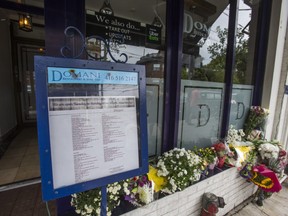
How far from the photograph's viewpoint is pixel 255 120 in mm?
2838

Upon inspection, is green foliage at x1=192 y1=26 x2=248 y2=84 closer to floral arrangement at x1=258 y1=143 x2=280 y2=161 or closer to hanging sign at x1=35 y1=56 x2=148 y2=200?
floral arrangement at x1=258 y1=143 x2=280 y2=161

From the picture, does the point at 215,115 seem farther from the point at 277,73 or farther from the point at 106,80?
the point at 106,80

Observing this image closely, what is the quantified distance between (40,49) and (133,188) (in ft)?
18.0

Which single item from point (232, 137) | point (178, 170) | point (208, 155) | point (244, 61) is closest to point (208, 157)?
point (208, 155)

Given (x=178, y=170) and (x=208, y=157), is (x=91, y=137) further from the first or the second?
(x=208, y=157)

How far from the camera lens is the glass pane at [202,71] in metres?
2.10

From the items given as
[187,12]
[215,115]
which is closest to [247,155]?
[215,115]

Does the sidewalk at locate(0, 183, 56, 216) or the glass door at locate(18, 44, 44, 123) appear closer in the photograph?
the sidewalk at locate(0, 183, 56, 216)

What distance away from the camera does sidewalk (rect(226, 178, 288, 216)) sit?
2381mm

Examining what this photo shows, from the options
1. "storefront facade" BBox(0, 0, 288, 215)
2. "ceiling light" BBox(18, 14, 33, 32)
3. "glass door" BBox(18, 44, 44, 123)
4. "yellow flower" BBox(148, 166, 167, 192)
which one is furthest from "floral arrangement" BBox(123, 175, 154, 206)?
"glass door" BBox(18, 44, 44, 123)

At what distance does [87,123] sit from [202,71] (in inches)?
68.1

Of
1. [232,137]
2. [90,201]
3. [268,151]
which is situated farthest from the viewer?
[232,137]

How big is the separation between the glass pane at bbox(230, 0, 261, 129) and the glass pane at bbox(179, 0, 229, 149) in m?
0.37

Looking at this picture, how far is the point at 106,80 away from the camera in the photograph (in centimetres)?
102
